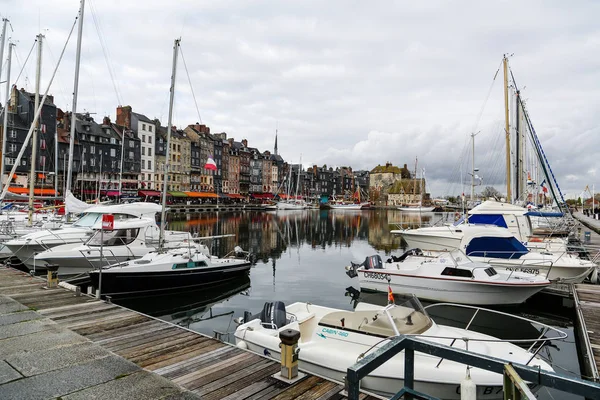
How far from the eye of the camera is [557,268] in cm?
1752

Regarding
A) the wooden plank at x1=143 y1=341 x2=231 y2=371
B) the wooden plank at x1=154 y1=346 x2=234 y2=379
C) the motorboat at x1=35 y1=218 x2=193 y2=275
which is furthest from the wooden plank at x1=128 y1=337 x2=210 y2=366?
the motorboat at x1=35 y1=218 x2=193 y2=275

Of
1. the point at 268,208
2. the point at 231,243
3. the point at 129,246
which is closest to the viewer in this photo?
the point at 129,246

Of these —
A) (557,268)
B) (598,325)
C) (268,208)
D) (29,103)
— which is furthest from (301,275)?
(268,208)

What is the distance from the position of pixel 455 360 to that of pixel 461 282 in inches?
519

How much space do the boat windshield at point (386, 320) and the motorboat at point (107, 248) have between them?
1234cm

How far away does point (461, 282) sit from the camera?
15.7 m

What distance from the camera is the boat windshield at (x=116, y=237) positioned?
19.3 metres

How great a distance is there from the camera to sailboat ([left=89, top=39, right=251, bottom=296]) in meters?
16.1

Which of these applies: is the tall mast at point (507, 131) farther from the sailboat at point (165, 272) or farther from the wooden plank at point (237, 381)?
the wooden plank at point (237, 381)

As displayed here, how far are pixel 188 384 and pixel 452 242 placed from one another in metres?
21.3

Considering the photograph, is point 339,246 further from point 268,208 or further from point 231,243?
point 268,208

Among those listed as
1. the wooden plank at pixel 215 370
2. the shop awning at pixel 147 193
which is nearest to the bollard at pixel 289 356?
the wooden plank at pixel 215 370

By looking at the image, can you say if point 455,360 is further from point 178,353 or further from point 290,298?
point 290,298

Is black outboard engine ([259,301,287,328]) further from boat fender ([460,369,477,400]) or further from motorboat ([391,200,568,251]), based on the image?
motorboat ([391,200,568,251])
